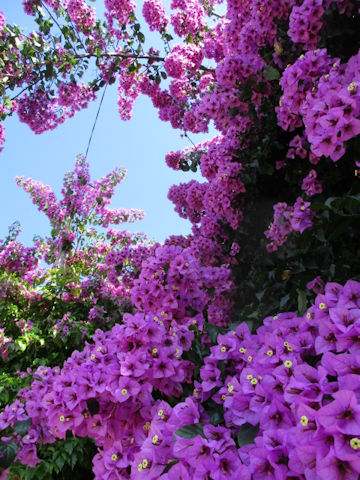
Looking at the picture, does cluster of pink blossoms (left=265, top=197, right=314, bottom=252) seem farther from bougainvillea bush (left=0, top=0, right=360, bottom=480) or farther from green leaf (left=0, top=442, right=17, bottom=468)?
green leaf (left=0, top=442, right=17, bottom=468)

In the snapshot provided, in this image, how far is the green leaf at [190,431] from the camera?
112 cm

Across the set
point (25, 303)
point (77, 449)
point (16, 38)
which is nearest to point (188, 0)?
point (16, 38)

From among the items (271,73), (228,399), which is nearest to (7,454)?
(228,399)

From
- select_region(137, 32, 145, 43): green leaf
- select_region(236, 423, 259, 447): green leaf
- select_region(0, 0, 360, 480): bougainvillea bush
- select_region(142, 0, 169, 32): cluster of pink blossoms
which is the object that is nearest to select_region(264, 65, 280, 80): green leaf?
select_region(0, 0, 360, 480): bougainvillea bush

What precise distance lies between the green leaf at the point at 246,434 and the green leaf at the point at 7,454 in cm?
101

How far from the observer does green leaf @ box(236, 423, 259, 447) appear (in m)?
1.07

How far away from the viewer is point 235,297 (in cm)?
297

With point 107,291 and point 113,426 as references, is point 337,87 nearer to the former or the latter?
point 113,426

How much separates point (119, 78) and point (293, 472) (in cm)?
625

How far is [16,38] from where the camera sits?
4023 millimetres

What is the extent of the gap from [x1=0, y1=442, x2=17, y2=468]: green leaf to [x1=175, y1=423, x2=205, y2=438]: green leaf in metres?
0.84

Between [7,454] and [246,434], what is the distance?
3.44ft

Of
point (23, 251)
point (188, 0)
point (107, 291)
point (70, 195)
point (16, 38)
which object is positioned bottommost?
point (107, 291)

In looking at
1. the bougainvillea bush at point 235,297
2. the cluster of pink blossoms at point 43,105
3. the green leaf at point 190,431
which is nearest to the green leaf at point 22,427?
the bougainvillea bush at point 235,297
